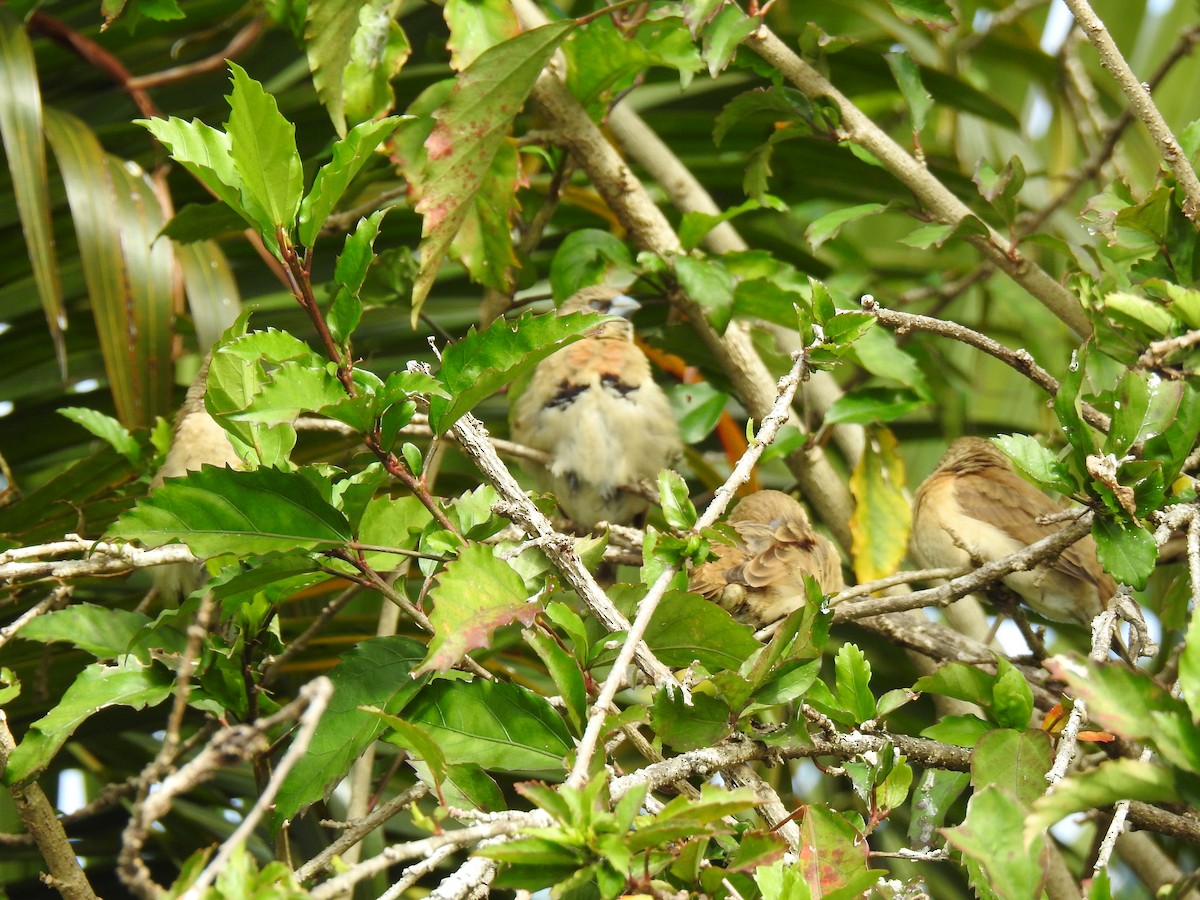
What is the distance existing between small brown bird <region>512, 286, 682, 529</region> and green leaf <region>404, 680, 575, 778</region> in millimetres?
1913

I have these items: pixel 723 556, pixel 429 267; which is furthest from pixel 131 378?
pixel 723 556

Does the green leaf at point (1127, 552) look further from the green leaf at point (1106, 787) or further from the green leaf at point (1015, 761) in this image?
the green leaf at point (1106, 787)

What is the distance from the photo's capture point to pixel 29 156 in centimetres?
303

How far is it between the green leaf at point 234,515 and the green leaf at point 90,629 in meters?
0.45

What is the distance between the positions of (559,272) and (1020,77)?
295cm

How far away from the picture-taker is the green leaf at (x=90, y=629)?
2117mm

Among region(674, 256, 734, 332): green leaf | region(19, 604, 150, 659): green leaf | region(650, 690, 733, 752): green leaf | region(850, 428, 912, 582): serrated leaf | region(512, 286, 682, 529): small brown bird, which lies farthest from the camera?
region(512, 286, 682, 529): small brown bird

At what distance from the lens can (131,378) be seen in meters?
3.07

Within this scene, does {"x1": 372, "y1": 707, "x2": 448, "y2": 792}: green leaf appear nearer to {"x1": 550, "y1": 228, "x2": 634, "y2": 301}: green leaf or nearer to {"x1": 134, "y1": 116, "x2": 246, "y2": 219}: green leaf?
{"x1": 134, "y1": 116, "x2": 246, "y2": 219}: green leaf

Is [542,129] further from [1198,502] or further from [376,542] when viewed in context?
[1198,502]

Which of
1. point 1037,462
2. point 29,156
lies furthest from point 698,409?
point 29,156

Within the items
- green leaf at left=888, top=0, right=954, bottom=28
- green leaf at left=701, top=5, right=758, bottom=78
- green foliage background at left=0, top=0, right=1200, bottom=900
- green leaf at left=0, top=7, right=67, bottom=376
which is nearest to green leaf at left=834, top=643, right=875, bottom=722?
green foliage background at left=0, top=0, right=1200, bottom=900

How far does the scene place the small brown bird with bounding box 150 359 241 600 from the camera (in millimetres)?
3094

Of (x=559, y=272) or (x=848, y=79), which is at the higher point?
(x=848, y=79)
